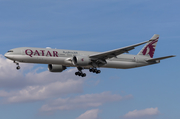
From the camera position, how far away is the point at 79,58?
49906 mm

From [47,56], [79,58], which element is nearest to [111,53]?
[79,58]

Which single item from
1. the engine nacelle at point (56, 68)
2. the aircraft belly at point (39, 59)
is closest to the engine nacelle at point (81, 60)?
the aircraft belly at point (39, 59)

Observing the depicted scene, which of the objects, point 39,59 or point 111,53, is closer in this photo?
point 39,59

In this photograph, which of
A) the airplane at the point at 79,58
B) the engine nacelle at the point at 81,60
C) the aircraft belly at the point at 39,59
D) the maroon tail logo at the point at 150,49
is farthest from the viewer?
the maroon tail logo at the point at 150,49

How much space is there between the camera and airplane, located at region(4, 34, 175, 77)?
48.3 metres

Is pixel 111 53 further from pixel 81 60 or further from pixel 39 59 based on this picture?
pixel 39 59

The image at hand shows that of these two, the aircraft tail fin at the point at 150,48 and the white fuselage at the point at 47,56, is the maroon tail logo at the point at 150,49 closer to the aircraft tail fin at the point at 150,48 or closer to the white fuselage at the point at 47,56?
the aircraft tail fin at the point at 150,48

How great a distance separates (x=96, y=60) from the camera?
51.9 meters

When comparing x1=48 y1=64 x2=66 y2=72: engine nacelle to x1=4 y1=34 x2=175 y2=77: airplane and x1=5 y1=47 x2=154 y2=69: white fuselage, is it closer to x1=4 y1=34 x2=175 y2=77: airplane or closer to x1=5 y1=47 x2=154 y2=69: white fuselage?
x1=4 y1=34 x2=175 y2=77: airplane

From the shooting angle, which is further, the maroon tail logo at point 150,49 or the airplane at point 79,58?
the maroon tail logo at point 150,49

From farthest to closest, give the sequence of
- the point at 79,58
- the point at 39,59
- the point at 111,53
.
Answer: the point at 111,53 → the point at 79,58 → the point at 39,59

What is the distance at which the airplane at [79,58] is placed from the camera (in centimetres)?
4831

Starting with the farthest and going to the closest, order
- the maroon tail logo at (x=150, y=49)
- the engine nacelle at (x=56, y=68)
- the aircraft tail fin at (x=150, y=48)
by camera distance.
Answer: the maroon tail logo at (x=150, y=49), the aircraft tail fin at (x=150, y=48), the engine nacelle at (x=56, y=68)

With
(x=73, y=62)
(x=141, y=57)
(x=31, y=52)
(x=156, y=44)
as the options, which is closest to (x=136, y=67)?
(x=141, y=57)
